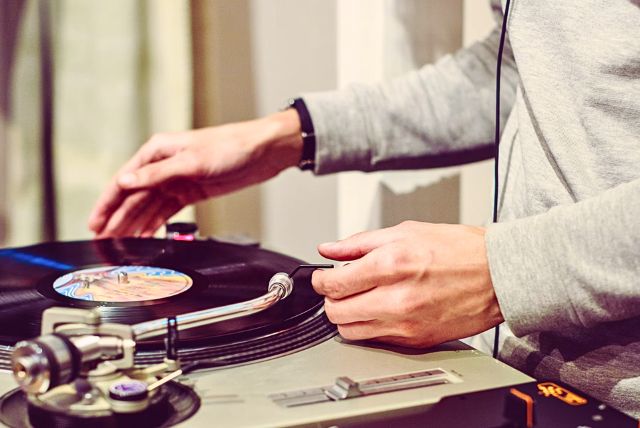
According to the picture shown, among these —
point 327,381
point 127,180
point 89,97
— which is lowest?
point 327,381

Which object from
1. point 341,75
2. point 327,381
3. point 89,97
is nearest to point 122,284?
point 327,381

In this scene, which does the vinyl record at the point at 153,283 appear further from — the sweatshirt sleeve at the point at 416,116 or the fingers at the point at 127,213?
the sweatshirt sleeve at the point at 416,116

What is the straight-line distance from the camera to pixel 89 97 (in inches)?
61.6

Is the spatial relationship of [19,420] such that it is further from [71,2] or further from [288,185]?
[288,185]

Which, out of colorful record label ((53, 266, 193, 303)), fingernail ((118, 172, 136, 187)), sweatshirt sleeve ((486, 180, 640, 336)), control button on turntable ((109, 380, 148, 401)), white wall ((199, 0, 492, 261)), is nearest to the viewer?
control button on turntable ((109, 380, 148, 401))

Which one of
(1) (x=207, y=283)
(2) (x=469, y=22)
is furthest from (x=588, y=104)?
(2) (x=469, y=22)

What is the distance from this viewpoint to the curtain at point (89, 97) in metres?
1.53

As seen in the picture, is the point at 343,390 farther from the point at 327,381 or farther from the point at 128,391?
the point at 128,391

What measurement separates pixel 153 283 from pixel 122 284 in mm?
36

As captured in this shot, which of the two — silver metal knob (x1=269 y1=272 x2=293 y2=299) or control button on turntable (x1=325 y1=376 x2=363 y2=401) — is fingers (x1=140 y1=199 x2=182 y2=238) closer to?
silver metal knob (x1=269 y1=272 x2=293 y2=299)

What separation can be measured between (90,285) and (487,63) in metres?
0.70

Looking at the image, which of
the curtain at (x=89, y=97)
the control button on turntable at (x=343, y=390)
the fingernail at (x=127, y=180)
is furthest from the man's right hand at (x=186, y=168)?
the control button on turntable at (x=343, y=390)

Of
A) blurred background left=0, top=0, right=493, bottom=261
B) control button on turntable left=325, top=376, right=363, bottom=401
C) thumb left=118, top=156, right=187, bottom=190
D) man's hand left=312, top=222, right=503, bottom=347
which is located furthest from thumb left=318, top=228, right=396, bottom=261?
blurred background left=0, top=0, right=493, bottom=261

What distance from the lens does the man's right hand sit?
1194mm
